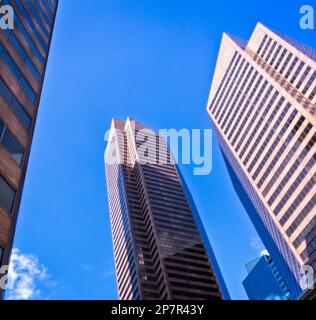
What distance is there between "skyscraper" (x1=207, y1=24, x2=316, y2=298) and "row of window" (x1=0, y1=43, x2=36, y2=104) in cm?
5586

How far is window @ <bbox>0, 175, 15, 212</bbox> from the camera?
19525 millimetres

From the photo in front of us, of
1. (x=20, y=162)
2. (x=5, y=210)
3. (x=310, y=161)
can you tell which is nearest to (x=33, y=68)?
(x=20, y=162)

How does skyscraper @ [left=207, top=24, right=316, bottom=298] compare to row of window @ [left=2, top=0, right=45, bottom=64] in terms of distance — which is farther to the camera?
skyscraper @ [left=207, top=24, right=316, bottom=298]

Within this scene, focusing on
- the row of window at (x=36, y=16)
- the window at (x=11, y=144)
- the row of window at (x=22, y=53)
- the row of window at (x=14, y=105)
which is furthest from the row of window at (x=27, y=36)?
the window at (x=11, y=144)

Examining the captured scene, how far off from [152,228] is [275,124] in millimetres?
60473

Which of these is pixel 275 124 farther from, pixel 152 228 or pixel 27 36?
pixel 27 36

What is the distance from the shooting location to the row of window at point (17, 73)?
24.6 metres

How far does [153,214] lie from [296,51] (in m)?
69.8

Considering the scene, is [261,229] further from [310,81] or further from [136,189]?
[310,81]

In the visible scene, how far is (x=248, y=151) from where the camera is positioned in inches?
3676

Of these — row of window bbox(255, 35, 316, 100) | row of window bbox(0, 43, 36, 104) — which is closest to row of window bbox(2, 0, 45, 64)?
row of window bbox(0, 43, 36, 104)

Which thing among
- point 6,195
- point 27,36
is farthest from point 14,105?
point 27,36

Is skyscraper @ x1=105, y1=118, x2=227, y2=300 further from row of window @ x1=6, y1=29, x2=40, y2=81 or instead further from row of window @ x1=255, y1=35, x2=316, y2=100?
row of window @ x1=6, y1=29, x2=40, y2=81
